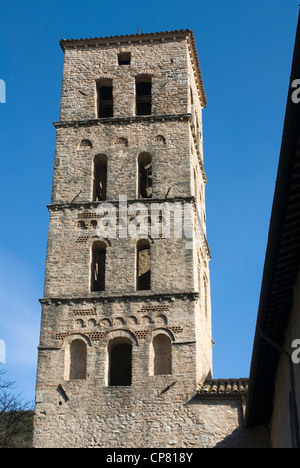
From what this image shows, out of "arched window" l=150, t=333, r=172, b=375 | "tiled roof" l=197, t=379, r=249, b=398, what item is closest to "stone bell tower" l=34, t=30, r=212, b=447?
"arched window" l=150, t=333, r=172, b=375

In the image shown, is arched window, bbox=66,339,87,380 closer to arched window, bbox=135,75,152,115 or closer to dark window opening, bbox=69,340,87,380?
dark window opening, bbox=69,340,87,380

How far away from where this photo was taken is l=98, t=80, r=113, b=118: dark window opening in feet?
86.0

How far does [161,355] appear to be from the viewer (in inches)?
821

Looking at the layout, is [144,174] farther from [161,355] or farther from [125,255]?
[161,355]

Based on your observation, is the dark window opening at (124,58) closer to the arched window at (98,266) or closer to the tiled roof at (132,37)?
the tiled roof at (132,37)

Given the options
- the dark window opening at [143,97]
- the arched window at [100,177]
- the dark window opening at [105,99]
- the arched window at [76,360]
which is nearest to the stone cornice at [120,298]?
the arched window at [76,360]

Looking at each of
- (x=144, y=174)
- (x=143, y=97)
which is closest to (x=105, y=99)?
(x=143, y=97)

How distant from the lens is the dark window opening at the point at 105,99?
26.2m

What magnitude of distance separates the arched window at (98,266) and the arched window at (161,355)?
3239 mm

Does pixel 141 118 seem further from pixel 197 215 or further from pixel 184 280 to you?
pixel 184 280

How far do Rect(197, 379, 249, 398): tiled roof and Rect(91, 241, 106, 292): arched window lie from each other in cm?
498

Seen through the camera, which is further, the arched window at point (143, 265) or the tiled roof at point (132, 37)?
the tiled roof at point (132, 37)

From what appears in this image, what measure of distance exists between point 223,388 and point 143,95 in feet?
39.6

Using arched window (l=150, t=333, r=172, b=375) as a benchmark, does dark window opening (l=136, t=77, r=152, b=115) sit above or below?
above
